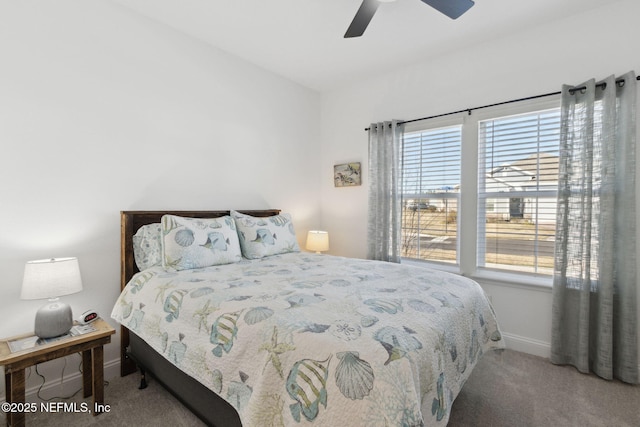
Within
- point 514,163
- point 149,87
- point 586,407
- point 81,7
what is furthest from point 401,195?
point 81,7

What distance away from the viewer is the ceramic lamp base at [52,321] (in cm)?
168

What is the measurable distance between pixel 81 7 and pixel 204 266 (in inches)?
79.2

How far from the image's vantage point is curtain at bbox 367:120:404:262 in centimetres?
323

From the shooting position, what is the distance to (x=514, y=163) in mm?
2684

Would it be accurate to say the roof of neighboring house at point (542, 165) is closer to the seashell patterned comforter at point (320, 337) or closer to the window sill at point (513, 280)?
the window sill at point (513, 280)

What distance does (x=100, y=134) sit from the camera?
217 cm

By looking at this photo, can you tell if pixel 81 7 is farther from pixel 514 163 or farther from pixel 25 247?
pixel 514 163

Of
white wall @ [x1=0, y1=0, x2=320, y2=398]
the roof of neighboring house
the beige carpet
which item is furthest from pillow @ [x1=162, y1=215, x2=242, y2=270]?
the roof of neighboring house

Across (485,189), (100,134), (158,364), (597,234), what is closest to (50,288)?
(158,364)

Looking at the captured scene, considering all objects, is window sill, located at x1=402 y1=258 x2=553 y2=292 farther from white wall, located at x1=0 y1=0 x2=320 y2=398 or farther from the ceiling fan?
white wall, located at x1=0 y1=0 x2=320 y2=398

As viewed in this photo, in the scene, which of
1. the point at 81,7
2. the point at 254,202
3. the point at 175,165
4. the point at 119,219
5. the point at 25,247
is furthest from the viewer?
the point at 254,202

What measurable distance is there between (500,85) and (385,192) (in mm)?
1431

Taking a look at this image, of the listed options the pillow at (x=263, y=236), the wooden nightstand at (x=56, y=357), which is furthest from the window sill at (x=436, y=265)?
the wooden nightstand at (x=56, y=357)

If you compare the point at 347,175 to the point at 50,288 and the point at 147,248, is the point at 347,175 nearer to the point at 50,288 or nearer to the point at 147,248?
→ the point at 147,248
